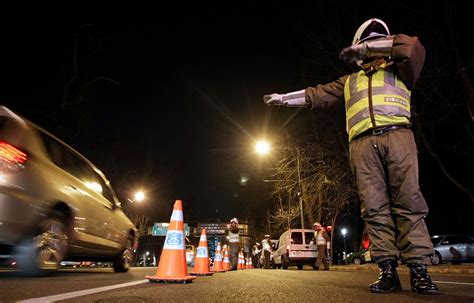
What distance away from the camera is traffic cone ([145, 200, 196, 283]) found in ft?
15.4

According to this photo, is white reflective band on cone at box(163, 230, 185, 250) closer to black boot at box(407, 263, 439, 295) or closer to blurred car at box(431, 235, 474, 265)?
black boot at box(407, 263, 439, 295)

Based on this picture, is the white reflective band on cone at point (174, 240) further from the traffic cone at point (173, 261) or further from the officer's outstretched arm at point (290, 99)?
the officer's outstretched arm at point (290, 99)

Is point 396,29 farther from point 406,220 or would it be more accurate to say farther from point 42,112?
point 42,112

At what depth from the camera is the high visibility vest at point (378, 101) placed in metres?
3.82

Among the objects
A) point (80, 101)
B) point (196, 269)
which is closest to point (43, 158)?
point (196, 269)

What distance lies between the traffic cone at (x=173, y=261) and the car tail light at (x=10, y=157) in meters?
1.94

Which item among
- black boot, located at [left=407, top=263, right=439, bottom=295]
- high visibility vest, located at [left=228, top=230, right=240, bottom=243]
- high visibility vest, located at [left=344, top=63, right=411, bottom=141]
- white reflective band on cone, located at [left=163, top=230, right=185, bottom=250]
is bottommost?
black boot, located at [left=407, top=263, right=439, bottom=295]

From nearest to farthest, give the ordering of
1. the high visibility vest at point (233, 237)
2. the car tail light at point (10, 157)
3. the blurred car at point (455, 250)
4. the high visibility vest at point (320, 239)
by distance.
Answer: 1. the car tail light at point (10, 157)
2. the high visibility vest at point (233, 237)
3. the high visibility vest at point (320, 239)
4. the blurred car at point (455, 250)

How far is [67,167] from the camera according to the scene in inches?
236

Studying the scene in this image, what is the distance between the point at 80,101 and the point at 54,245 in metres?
15.5

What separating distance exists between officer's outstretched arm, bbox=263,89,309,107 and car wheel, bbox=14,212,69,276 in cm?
312

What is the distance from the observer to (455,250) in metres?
20.1

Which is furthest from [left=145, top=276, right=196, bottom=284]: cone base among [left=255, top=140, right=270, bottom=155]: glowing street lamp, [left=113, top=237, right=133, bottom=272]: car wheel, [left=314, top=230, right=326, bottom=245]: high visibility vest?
[left=255, top=140, right=270, bottom=155]: glowing street lamp

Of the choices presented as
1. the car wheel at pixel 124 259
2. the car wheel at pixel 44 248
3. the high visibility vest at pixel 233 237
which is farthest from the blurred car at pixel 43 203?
the high visibility vest at pixel 233 237
